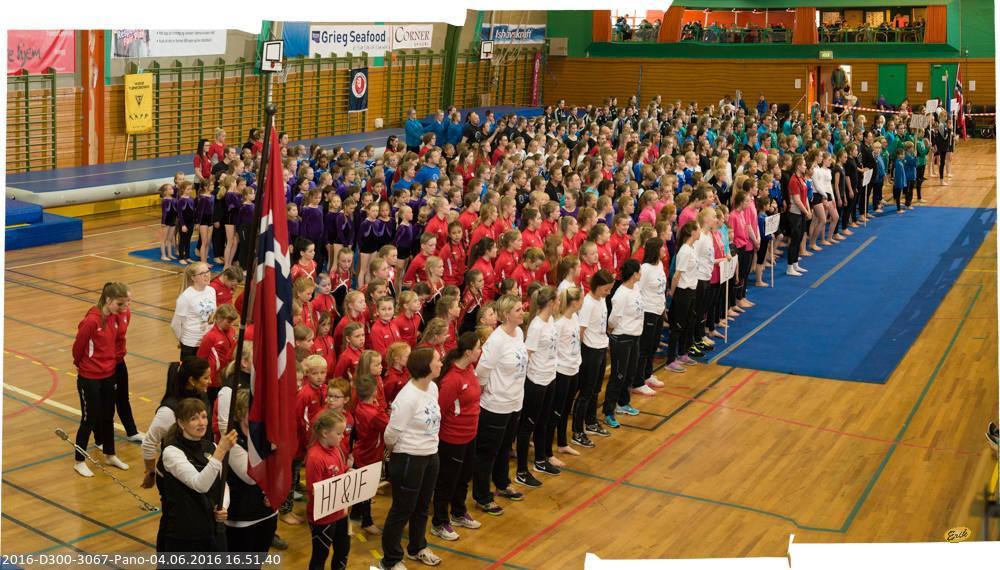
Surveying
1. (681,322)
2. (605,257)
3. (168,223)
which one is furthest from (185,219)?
(681,322)

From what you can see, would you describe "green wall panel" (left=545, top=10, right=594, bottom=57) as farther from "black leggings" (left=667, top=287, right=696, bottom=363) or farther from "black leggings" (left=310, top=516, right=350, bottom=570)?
"black leggings" (left=310, top=516, right=350, bottom=570)

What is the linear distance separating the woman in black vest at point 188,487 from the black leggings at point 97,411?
313cm

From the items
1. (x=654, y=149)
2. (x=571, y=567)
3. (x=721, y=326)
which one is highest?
(x=654, y=149)

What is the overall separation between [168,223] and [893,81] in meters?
26.8

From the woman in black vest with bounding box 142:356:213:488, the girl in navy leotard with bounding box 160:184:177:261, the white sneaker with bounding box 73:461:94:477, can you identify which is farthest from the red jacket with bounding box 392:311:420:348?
the girl in navy leotard with bounding box 160:184:177:261

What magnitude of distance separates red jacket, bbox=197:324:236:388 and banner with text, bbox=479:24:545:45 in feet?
90.9

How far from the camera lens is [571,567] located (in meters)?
7.26

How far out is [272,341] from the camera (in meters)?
4.82

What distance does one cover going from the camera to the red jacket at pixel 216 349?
26.4 ft

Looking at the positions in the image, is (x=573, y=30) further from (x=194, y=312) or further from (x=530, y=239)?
(x=194, y=312)

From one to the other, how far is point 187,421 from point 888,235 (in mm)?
16795

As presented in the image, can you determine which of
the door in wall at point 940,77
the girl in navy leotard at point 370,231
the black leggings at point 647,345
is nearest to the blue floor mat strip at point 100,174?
the girl in navy leotard at point 370,231

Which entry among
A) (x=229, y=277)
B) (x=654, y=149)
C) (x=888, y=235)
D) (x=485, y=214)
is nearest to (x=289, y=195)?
(x=485, y=214)

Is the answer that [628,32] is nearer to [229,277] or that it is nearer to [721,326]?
[721,326]
